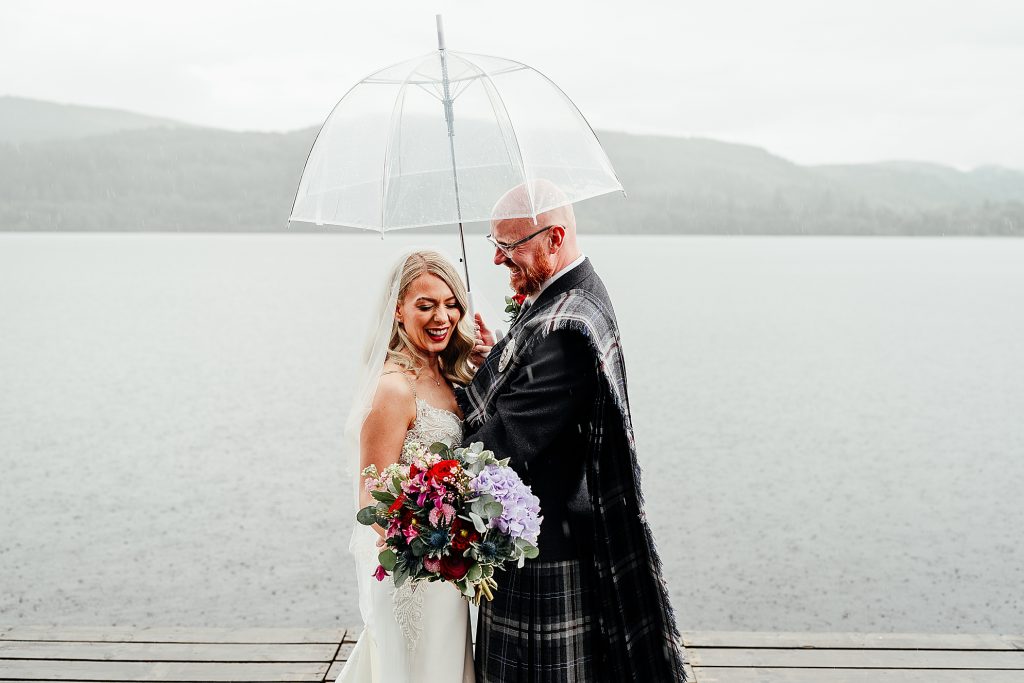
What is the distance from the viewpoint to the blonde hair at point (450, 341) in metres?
2.87

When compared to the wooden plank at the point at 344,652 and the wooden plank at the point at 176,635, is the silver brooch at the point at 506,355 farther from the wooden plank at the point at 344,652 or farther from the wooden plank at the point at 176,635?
the wooden plank at the point at 176,635

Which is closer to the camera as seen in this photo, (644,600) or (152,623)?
(644,600)

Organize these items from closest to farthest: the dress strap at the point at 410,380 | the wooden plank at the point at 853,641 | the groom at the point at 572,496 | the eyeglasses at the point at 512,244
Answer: the groom at the point at 572,496, the eyeglasses at the point at 512,244, the dress strap at the point at 410,380, the wooden plank at the point at 853,641

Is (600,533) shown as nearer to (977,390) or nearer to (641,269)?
(977,390)

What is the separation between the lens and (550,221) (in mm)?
2717

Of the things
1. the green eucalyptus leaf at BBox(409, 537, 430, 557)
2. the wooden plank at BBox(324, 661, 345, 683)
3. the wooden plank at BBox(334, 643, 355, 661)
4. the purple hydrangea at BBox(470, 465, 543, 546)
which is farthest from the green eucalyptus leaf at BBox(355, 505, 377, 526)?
the wooden plank at BBox(334, 643, 355, 661)

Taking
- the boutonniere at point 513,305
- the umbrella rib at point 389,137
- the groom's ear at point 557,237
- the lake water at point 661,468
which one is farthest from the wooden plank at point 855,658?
the umbrella rib at point 389,137

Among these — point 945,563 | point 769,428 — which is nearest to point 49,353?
point 769,428

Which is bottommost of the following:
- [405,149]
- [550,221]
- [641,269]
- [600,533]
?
[641,269]

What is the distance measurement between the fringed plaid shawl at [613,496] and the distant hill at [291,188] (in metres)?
92.4

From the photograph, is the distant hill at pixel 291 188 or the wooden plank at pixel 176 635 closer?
the wooden plank at pixel 176 635

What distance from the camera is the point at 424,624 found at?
9.10ft

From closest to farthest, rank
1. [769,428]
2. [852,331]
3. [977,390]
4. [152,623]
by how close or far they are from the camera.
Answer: [152,623]
[769,428]
[977,390]
[852,331]

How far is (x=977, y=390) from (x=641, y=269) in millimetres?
50959
